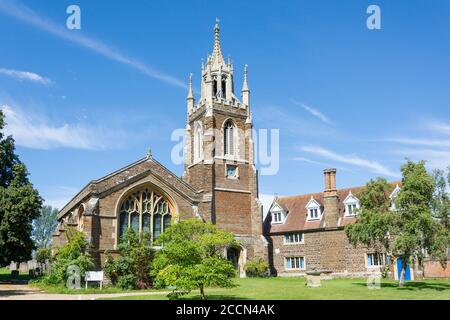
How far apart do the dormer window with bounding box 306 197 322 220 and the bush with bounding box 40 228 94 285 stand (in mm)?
21458

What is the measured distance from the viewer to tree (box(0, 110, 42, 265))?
31953 mm

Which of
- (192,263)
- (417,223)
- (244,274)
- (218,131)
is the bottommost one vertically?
(244,274)

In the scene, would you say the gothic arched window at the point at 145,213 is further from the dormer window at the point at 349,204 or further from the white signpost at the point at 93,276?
the dormer window at the point at 349,204

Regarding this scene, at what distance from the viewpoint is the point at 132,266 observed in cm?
3114

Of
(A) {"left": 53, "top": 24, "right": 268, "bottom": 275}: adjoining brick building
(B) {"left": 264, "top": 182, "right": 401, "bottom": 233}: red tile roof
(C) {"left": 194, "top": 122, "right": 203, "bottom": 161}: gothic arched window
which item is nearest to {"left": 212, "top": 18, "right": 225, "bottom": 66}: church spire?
(A) {"left": 53, "top": 24, "right": 268, "bottom": 275}: adjoining brick building

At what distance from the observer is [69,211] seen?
3859 cm

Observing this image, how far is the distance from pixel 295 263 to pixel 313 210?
5288mm

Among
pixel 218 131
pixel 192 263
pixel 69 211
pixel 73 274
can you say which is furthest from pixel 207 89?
pixel 192 263

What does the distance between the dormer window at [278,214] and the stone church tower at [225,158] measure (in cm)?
326

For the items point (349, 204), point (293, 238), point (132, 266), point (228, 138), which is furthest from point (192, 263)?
point (228, 138)

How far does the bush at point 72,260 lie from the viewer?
95.6 feet

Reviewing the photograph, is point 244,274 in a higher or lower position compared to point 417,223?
lower
